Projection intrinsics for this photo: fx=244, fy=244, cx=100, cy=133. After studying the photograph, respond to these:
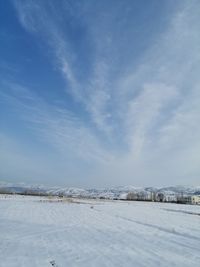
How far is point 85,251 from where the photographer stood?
30.9 feet

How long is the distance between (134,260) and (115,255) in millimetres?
865

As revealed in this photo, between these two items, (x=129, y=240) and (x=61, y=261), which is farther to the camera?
(x=129, y=240)

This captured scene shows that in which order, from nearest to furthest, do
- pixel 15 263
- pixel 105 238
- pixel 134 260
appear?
pixel 15 263
pixel 134 260
pixel 105 238

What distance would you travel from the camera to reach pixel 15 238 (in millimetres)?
11430

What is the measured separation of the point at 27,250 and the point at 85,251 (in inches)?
86.5

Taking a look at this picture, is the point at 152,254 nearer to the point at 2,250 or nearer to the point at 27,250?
the point at 27,250

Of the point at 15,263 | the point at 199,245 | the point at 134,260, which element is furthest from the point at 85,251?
the point at 199,245

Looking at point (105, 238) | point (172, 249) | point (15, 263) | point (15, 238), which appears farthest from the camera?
point (105, 238)

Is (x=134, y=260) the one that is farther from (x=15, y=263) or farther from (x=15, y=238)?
(x=15, y=238)

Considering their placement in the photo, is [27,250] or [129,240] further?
[129,240]

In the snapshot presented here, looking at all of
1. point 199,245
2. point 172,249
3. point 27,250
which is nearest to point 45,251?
point 27,250

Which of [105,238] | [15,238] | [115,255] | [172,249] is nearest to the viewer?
[115,255]

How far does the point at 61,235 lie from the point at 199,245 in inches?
270

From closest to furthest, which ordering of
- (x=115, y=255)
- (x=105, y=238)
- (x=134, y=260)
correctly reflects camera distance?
(x=134, y=260), (x=115, y=255), (x=105, y=238)
